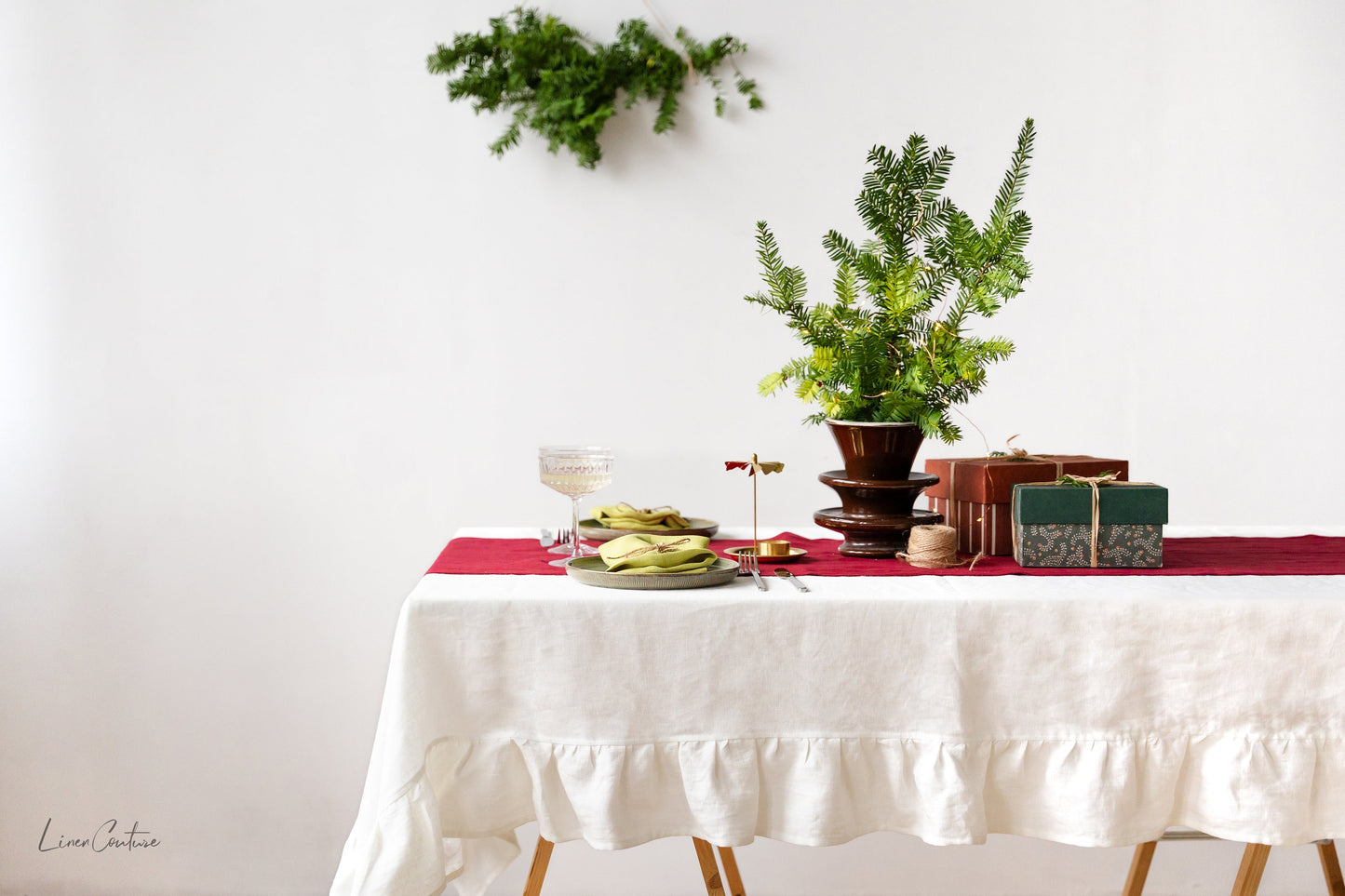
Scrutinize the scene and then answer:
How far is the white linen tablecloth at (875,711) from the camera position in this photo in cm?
102

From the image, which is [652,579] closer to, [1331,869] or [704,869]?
[704,869]

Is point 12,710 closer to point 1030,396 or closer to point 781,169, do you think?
point 781,169

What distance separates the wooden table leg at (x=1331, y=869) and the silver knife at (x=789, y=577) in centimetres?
88

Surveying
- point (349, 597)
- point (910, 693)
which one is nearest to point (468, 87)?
point (349, 597)

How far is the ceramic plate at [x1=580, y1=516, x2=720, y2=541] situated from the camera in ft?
4.54

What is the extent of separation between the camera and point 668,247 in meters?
2.15

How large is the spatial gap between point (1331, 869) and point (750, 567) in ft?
3.17

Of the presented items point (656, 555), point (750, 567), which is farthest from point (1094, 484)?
point (656, 555)

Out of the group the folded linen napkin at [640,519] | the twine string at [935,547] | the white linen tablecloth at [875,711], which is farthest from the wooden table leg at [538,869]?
the twine string at [935,547]

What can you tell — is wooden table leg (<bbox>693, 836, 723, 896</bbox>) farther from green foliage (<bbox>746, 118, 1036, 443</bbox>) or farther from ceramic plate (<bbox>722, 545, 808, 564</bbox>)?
green foliage (<bbox>746, 118, 1036, 443</bbox>)

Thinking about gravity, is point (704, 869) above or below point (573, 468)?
below

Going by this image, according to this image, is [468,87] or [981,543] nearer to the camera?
[981,543]

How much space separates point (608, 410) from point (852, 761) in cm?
125

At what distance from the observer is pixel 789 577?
114 centimetres
